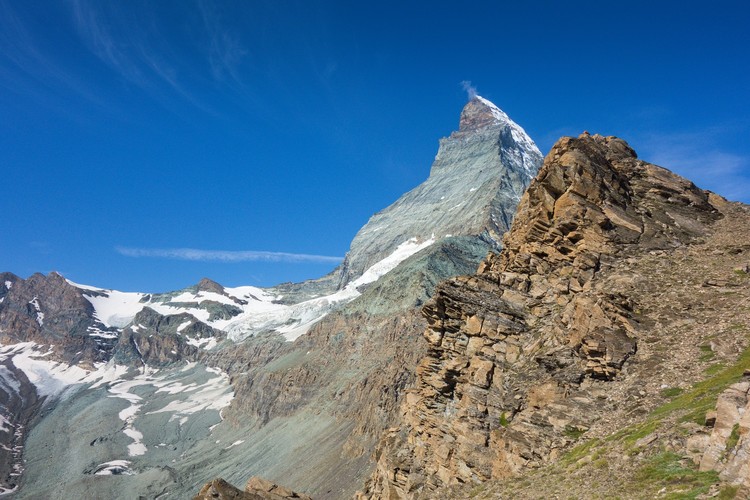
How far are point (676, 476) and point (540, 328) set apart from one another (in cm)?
1490

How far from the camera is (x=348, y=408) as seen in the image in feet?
464

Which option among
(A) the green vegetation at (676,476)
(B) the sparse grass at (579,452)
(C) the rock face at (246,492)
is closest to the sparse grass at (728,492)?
(A) the green vegetation at (676,476)

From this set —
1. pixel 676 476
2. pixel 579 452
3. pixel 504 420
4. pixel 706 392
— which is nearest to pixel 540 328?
pixel 504 420

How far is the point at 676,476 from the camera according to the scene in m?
16.2

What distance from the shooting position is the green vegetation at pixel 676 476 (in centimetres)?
1486

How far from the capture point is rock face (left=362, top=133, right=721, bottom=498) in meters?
25.7

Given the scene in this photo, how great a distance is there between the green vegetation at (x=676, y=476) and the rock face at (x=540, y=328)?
6058 millimetres

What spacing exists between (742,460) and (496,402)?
15202 mm

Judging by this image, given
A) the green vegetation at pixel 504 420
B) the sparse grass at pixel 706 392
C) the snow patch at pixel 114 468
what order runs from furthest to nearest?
the snow patch at pixel 114 468, the green vegetation at pixel 504 420, the sparse grass at pixel 706 392

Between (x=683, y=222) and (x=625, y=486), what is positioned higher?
(x=683, y=222)

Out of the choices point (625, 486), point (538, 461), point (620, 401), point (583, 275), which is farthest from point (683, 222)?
point (625, 486)

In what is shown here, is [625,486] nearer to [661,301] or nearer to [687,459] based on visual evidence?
[687,459]

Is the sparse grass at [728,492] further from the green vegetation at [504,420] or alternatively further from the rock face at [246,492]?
the rock face at [246,492]

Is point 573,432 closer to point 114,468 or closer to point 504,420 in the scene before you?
point 504,420
